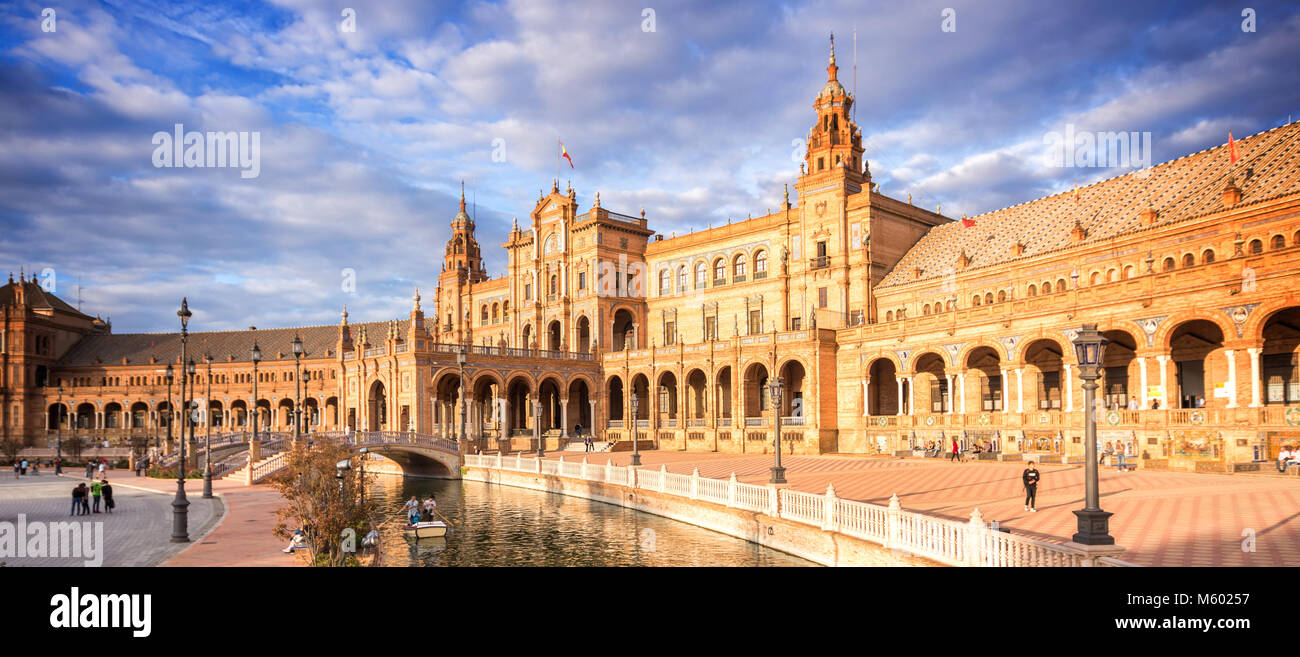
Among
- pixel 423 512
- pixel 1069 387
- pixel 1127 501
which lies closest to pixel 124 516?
pixel 423 512

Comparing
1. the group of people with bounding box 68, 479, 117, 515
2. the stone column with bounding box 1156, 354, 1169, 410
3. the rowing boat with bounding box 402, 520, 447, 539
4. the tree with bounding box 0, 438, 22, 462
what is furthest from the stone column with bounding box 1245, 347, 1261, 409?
the tree with bounding box 0, 438, 22, 462

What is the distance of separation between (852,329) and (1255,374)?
21.6 m

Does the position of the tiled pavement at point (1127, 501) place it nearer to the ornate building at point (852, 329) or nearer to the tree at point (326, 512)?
the ornate building at point (852, 329)

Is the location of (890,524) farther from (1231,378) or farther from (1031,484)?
(1231,378)

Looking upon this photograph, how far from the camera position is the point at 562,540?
2586 centimetres

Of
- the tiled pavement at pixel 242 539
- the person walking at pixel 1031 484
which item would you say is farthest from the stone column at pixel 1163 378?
the tiled pavement at pixel 242 539

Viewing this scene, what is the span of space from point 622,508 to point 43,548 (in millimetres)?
18377

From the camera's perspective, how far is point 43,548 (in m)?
19.0

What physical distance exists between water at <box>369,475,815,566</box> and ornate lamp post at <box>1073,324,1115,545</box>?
320 inches

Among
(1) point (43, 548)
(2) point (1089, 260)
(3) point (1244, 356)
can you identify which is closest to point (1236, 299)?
(3) point (1244, 356)

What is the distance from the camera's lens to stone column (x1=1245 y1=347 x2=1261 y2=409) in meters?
28.6

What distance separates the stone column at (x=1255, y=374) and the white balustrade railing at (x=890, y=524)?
1872cm

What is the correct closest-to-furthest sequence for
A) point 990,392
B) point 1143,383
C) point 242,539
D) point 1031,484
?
point 1031,484 < point 242,539 < point 1143,383 < point 990,392
